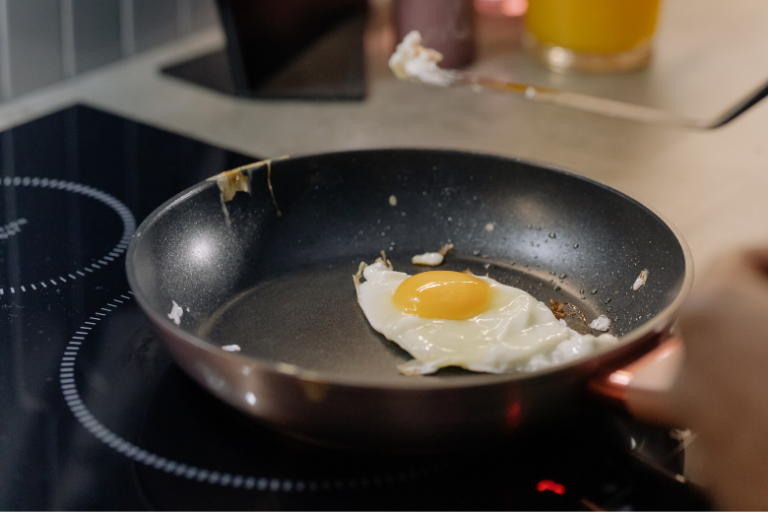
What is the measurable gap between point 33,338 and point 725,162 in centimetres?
117

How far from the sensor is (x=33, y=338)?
820mm

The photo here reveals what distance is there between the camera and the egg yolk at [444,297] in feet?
2.70

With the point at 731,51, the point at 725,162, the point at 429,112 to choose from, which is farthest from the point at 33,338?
the point at 731,51

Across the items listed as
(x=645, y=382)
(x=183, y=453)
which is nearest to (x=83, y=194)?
(x=183, y=453)

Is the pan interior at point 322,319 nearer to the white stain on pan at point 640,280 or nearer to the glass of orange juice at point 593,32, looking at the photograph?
the white stain on pan at point 640,280

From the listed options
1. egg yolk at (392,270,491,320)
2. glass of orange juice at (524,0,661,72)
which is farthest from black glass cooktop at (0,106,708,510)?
glass of orange juice at (524,0,661,72)

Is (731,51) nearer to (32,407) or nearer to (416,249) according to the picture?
(416,249)

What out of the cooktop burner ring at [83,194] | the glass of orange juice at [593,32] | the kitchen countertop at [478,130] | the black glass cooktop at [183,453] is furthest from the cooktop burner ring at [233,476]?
the glass of orange juice at [593,32]

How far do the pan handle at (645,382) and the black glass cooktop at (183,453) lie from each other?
4 cm

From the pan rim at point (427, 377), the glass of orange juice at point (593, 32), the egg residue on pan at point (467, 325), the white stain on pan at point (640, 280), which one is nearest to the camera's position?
the pan rim at point (427, 377)

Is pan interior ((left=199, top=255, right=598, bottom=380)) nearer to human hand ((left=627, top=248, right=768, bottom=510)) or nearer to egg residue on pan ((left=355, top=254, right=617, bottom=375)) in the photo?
egg residue on pan ((left=355, top=254, right=617, bottom=375))

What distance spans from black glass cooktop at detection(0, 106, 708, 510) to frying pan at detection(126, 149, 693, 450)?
4 cm

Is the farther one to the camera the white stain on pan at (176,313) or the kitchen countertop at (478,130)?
the kitchen countertop at (478,130)

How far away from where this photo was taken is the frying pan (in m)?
0.60
